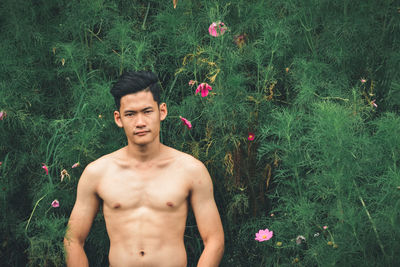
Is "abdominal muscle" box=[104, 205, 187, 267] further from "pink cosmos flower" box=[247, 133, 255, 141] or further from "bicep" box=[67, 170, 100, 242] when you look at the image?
"pink cosmos flower" box=[247, 133, 255, 141]

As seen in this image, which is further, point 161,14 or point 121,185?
point 161,14

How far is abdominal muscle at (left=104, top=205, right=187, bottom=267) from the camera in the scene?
10.2 feet

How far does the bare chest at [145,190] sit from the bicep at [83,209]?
0.24 feet

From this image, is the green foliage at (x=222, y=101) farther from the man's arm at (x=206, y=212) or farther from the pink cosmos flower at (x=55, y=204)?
the man's arm at (x=206, y=212)

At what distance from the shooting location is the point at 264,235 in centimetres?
346

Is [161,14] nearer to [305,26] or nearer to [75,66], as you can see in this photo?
[75,66]

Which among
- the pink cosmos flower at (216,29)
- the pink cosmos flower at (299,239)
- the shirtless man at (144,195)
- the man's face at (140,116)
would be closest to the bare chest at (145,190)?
the shirtless man at (144,195)

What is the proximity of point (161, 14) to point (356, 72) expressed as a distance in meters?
1.33

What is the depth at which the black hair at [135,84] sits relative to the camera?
10.3 feet

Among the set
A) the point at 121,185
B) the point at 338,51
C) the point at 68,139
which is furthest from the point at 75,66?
the point at 338,51

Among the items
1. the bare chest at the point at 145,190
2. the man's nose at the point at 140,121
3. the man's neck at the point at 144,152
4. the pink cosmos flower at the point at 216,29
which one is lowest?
the bare chest at the point at 145,190

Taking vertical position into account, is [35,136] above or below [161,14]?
→ below

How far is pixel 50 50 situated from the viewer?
4.22 m

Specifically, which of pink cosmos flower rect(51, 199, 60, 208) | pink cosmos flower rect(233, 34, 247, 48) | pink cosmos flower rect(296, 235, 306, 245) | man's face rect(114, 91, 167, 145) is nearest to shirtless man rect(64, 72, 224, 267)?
man's face rect(114, 91, 167, 145)
